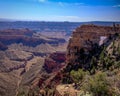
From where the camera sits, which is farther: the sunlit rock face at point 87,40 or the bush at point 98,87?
the sunlit rock face at point 87,40

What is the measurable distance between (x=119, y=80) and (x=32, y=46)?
148 m

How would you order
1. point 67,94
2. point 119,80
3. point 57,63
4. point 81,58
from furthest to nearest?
point 57,63, point 81,58, point 67,94, point 119,80

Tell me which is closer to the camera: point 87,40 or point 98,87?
point 98,87

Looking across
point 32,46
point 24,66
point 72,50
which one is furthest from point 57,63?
point 32,46

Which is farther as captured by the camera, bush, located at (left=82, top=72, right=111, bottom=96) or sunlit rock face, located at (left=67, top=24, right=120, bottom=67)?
sunlit rock face, located at (left=67, top=24, right=120, bottom=67)

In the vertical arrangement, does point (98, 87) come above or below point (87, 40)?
below

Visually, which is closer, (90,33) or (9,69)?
(90,33)

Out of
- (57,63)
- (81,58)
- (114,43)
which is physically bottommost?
(57,63)

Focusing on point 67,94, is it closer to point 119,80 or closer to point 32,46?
point 119,80

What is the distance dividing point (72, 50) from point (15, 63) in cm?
6890

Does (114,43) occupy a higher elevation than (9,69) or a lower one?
higher

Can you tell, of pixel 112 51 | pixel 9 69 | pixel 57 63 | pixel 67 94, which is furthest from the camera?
pixel 9 69

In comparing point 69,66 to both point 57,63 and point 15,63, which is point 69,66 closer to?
point 57,63

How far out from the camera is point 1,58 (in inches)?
5659
